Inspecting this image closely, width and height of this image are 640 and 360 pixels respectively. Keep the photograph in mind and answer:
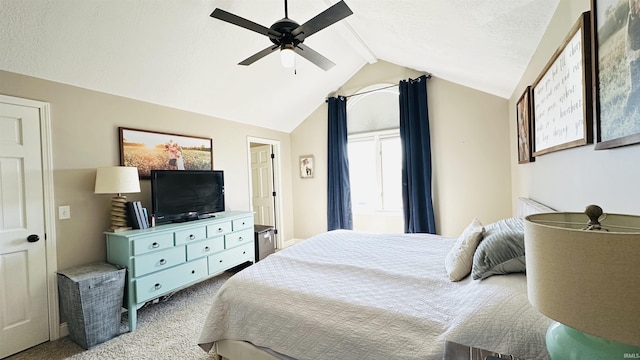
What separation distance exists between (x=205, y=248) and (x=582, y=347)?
10.2 feet

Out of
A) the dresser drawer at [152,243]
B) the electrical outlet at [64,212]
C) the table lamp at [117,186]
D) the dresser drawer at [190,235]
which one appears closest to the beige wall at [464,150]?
the dresser drawer at [190,235]

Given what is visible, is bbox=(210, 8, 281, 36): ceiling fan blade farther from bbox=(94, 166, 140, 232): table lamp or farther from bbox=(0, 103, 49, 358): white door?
bbox=(0, 103, 49, 358): white door

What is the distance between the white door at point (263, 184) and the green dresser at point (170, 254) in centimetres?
163

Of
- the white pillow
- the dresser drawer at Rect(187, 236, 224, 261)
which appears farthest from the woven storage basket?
the white pillow

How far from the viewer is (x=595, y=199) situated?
A: 1.19 m

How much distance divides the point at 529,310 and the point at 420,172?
3.25m

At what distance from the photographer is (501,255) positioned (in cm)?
136

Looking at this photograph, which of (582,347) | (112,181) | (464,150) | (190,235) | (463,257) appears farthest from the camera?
(464,150)

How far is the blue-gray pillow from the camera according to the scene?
1.32m

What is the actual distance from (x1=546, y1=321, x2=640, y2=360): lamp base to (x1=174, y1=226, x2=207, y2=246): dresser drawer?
116 inches

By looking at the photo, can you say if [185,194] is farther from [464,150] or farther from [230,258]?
[464,150]

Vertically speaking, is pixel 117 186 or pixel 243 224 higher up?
pixel 117 186

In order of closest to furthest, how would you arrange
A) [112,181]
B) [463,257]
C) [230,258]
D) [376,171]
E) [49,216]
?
[463,257]
[49,216]
[112,181]
[230,258]
[376,171]

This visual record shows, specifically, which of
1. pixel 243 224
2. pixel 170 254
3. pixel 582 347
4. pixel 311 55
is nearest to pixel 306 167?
pixel 243 224
